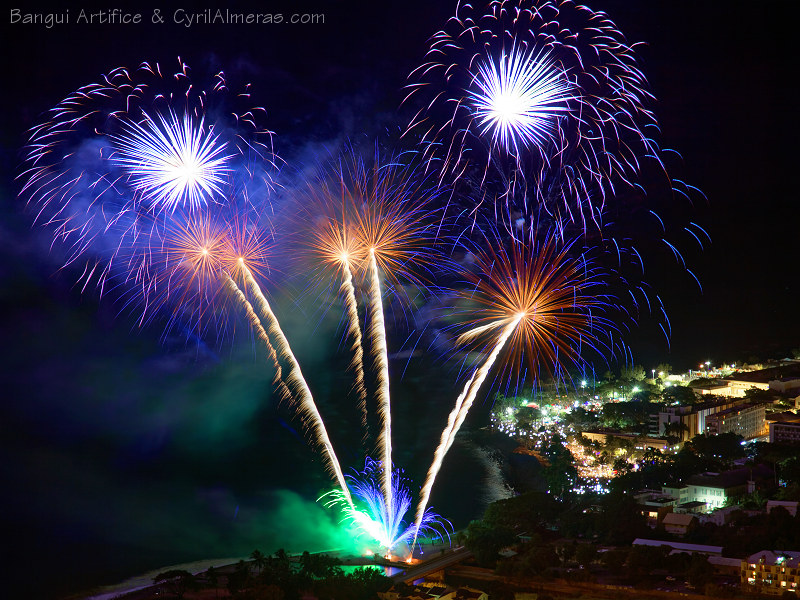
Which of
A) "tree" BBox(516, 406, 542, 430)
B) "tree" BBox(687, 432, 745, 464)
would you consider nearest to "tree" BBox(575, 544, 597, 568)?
"tree" BBox(687, 432, 745, 464)

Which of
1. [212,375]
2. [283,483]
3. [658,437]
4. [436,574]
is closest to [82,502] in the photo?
[283,483]

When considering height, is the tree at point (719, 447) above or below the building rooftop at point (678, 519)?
above

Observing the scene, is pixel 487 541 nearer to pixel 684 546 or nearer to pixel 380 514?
pixel 380 514

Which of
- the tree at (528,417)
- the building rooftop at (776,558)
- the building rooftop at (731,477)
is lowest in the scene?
the building rooftop at (776,558)

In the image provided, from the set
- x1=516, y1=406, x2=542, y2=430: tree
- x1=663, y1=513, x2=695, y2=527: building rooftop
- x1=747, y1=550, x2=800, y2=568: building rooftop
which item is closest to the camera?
x1=747, y1=550, x2=800, y2=568: building rooftop

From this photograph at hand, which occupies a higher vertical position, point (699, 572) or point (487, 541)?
point (487, 541)

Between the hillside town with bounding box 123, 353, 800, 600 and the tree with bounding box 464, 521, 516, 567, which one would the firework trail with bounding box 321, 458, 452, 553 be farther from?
the tree with bounding box 464, 521, 516, 567

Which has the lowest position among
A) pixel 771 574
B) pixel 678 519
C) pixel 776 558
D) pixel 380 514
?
pixel 771 574

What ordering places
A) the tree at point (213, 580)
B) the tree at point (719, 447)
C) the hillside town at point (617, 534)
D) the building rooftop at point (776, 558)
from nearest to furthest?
the building rooftop at point (776, 558)
the hillside town at point (617, 534)
the tree at point (213, 580)
the tree at point (719, 447)

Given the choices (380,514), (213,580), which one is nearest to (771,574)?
(380,514)

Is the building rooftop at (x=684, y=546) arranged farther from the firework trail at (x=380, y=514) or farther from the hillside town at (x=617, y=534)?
the firework trail at (x=380, y=514)

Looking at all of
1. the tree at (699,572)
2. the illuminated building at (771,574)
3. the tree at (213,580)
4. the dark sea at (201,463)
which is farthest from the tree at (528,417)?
the tree at (213,580)
